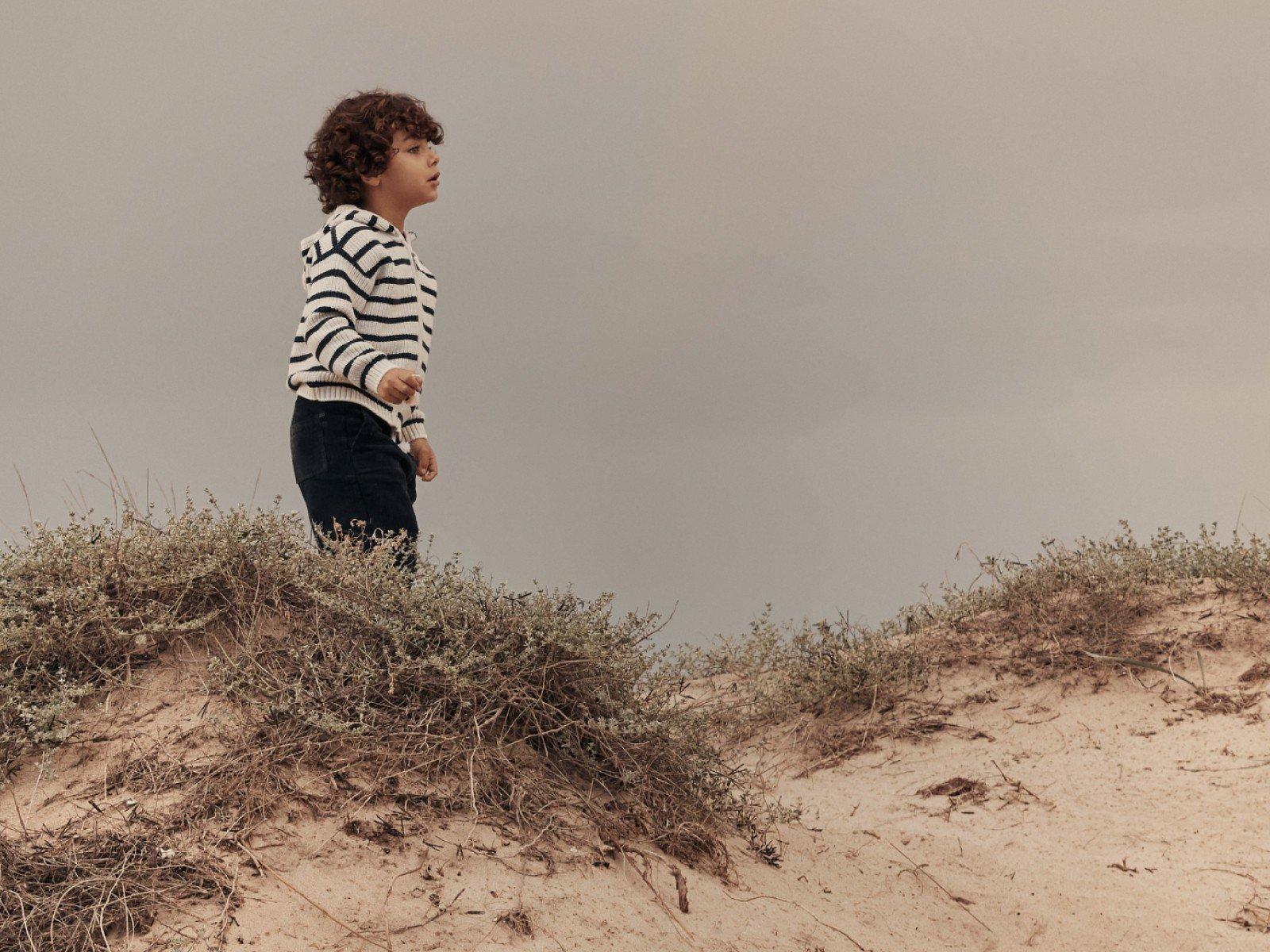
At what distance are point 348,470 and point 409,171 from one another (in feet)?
4.79

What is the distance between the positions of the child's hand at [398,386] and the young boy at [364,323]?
0.04m

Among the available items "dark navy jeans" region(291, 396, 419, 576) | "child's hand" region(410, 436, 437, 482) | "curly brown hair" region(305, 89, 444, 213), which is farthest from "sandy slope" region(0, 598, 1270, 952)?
"curly brown hair" region(305, 89, 444, 213)

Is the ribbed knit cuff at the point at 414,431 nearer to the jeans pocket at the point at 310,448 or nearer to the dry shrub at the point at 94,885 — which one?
the jeans pocket at the point at 310,448

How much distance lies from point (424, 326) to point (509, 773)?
7.66 ft

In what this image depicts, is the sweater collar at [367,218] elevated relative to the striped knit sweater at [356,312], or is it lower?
elevated

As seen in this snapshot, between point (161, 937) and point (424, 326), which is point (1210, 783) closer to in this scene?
point (424, 326)

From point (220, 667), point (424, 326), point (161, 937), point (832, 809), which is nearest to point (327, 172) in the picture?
point (424, 326)

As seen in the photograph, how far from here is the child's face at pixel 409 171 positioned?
5164mm

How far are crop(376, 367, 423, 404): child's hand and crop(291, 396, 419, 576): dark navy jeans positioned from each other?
0.47m

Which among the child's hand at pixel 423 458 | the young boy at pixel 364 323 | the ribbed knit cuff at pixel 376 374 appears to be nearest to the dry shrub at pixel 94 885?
the young boy at pixel 364 323

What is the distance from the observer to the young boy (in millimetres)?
4754

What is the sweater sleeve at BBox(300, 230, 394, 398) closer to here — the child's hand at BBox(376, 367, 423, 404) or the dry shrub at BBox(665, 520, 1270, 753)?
the child's hand at BBox(376, 367, 423, 404)

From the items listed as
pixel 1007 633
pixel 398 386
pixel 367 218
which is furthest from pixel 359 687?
pixel 1007 633

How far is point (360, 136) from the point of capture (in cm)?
515
